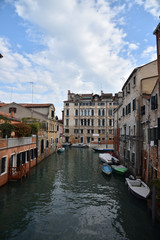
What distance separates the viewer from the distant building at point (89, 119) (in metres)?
50.0

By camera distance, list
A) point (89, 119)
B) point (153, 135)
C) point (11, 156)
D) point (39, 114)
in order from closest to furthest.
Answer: point (153, 135) < point (11, 156) < point (39, 114) < point (89, 119)

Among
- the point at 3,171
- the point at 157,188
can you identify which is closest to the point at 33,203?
the point at 3,171

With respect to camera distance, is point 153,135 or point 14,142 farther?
point 14,142

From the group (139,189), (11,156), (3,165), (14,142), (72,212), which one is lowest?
(72,212)

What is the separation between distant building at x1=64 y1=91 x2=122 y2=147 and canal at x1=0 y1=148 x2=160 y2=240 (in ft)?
115

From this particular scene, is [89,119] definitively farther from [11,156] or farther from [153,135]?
[153,135]

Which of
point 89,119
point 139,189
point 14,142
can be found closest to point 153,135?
point 139,189

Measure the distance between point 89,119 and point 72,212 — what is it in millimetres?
42203

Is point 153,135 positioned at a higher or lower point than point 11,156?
higher

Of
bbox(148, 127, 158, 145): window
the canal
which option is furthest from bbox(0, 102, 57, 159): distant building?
bbox(148, 127, 158, 145): window

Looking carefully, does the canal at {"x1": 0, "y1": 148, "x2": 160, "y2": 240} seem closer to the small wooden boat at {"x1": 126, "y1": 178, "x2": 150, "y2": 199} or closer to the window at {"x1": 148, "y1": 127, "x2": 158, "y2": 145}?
the small wooden boat at {"x1": 126, "y1": 178, "x2": 150, "y2": 199}

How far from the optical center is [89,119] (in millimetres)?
51500

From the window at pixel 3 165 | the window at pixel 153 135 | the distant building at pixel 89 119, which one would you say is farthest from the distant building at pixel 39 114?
the distant building at pixel 89 119

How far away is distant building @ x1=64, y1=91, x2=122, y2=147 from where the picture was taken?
5000cm
